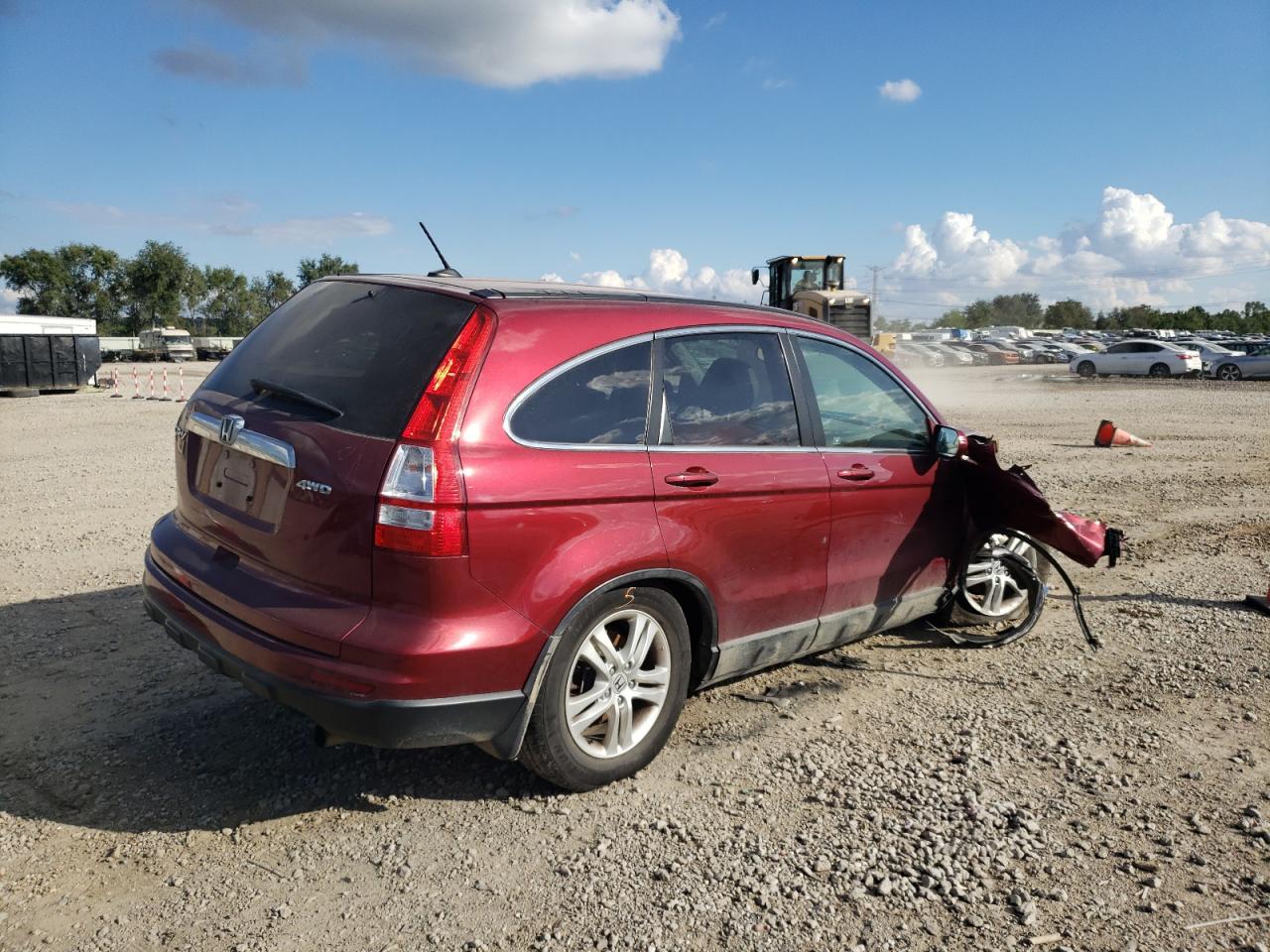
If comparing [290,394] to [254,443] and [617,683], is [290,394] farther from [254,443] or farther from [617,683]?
[617,683]

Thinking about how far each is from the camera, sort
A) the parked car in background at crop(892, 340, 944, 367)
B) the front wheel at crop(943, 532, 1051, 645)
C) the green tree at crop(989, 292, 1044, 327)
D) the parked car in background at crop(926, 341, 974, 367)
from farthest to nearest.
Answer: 1. the green tree at crop(989, 292, 1044, 327)
2. the parked car in background at crop(926, 341, 974, 367)
3. the parked car in background at crop(892, 340, 944, 367)
4. the front wheel at crop(943, 532, 1051, 645)

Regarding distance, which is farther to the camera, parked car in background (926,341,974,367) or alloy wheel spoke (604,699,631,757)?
parked car in background (926,341,974,367)

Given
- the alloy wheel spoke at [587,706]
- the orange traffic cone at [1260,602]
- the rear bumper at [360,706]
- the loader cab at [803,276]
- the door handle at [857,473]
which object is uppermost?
the loader cab at [803,276]

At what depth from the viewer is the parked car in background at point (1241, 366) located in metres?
34.9

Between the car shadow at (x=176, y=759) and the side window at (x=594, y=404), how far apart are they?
1.37 metres

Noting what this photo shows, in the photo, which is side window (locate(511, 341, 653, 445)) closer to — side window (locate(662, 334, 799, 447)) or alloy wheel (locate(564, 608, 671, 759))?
side window (locate(662, 334, 799, 447))

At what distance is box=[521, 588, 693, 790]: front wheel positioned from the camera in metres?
3.25

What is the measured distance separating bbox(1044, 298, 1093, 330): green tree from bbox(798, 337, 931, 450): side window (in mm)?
138876

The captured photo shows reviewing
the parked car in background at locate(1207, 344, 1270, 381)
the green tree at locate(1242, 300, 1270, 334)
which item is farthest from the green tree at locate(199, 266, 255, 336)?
the green tree at locate(1242, 300, 1270, 334)

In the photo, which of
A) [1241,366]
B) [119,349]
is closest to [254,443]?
[1241,366]

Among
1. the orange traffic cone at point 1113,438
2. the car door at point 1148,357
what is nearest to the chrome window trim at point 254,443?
the orange traffic cone at point 1113,438

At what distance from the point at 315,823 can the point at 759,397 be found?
240 cm

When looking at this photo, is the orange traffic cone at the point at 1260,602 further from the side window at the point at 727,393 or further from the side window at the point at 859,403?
the side window at the point at 727,393

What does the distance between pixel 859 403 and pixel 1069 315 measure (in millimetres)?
143284
